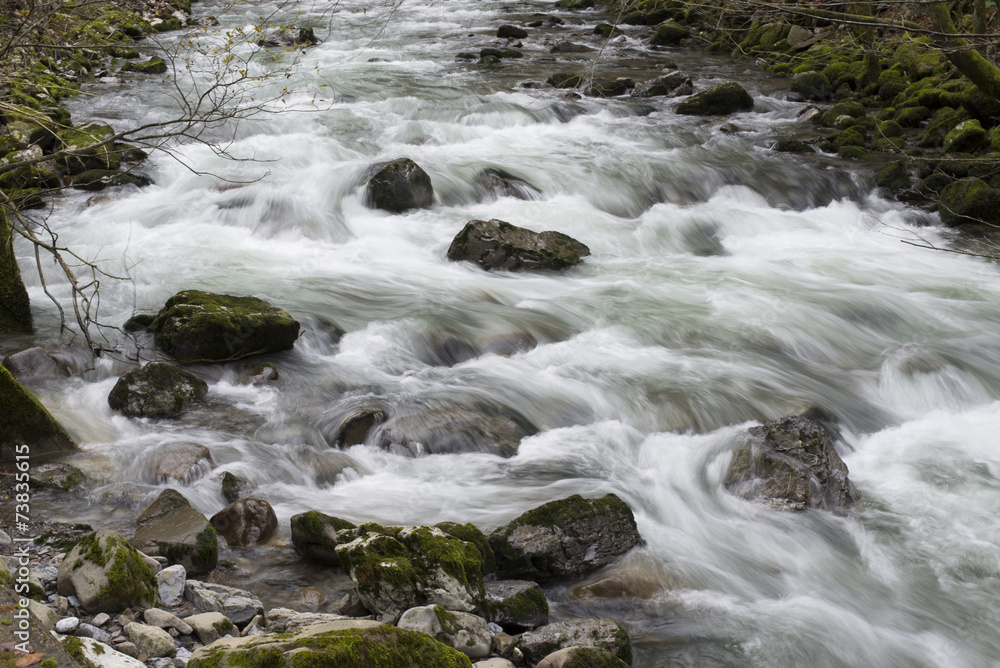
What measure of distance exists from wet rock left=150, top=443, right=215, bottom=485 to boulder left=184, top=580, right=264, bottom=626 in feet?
4.66

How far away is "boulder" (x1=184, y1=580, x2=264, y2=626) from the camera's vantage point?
3.49 meters

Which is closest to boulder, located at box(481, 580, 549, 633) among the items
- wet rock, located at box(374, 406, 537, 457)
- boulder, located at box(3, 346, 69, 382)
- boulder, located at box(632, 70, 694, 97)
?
wet rock, located at box(374, 406, 537, 457)

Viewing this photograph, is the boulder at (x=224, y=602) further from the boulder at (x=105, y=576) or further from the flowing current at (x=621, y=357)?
the flowing current at (x=621, y=357)

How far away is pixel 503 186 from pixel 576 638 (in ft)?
25.6

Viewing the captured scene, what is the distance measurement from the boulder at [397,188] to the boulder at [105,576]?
6.96m

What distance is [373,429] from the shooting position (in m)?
5.67

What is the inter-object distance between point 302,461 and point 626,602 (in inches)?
91.2

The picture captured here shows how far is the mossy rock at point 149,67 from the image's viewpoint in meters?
15.5

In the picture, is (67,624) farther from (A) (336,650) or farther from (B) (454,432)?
(B) (454,432)

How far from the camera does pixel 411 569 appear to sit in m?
3.74

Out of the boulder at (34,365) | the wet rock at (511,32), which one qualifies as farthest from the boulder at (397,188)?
the wet rock at (511,32)

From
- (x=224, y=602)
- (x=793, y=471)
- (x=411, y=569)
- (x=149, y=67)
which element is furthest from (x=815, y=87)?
(x=224, y=602)

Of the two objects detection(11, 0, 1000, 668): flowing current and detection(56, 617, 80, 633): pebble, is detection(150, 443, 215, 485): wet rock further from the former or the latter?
detection(56, 617, 80, 633): pebble

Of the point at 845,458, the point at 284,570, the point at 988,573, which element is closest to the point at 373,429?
the point at 284,570
